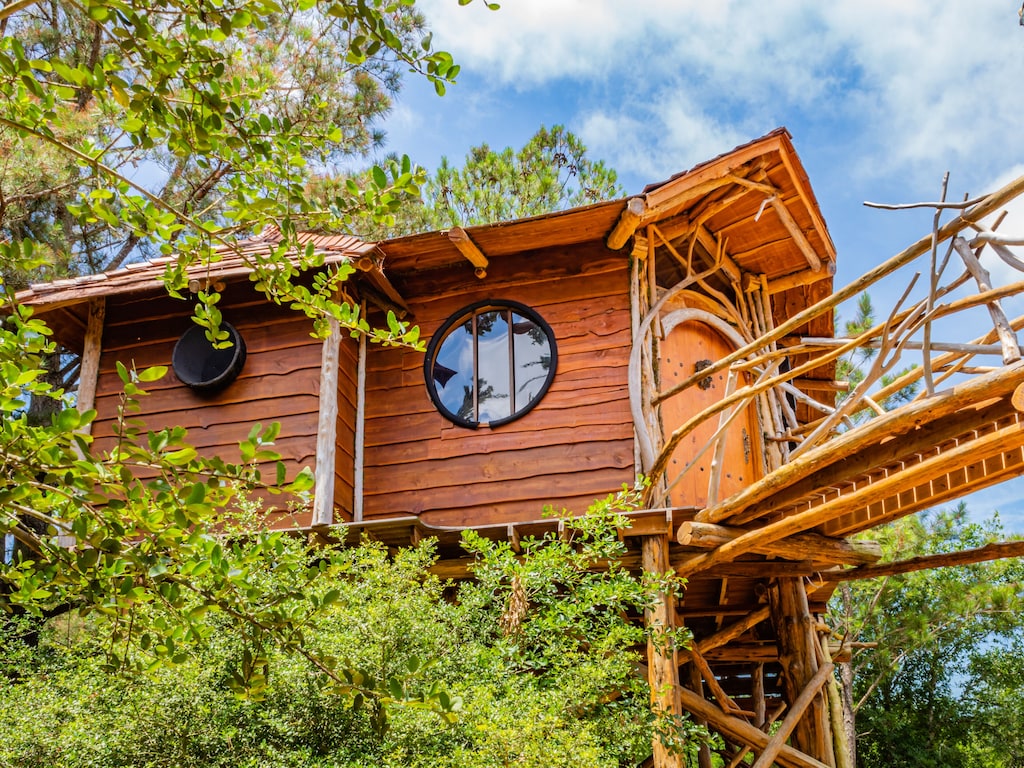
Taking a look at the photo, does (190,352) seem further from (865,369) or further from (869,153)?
(869,153)

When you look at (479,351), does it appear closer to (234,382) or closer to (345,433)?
(345,433)

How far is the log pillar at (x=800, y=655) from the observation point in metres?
7.20

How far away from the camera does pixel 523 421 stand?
7277 mm

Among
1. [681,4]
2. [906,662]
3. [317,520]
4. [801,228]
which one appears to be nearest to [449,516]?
[317,520]

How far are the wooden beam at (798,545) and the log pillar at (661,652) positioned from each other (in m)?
0.21

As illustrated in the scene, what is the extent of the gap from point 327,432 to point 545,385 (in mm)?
1690

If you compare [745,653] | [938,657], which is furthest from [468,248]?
[938,657]

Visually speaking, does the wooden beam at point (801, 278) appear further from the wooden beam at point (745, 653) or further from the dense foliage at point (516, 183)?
the dense foliage at point (516, 183)

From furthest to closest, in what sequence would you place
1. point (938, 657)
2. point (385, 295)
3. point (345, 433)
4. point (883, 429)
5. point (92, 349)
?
point (938, 657), point (92, 349), point (385, 295), point (345, 433), point (883, 429)

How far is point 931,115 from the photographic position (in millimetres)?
98812

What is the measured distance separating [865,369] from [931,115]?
9342 centimetres

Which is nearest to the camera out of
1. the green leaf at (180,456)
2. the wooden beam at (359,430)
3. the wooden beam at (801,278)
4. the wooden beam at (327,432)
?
the green leaf at (180,456)

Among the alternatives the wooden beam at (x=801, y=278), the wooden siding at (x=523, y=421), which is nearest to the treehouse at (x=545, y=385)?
the wooden siding at (x=523, y=421)

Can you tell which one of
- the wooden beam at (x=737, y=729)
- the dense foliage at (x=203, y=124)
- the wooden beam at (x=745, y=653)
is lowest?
the wooden beam at (x=737, y=729)
